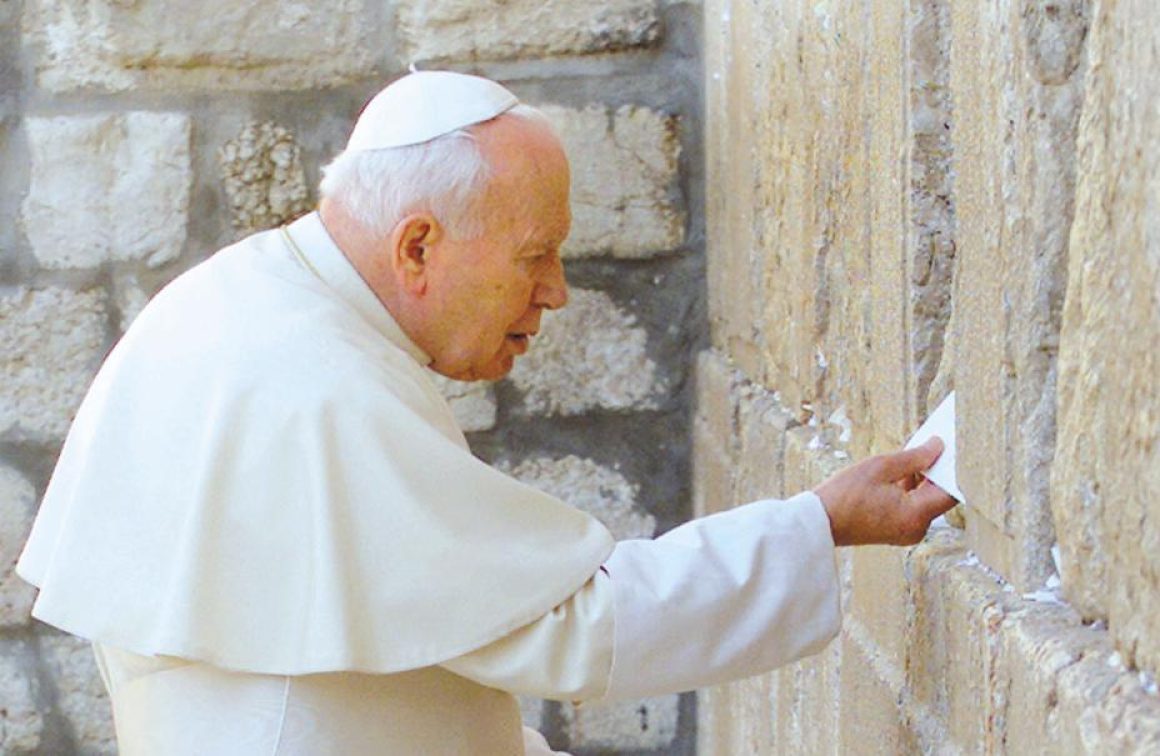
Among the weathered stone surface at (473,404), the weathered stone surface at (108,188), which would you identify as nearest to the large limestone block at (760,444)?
the weathered stone surface at (473,404)

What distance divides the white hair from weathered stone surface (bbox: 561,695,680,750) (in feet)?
6.87

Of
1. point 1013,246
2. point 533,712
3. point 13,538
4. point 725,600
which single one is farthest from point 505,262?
point 13,538

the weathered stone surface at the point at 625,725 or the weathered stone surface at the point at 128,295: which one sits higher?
the weathered stone surface at the point at 128,295

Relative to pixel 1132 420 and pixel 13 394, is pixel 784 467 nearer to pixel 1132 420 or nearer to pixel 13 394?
pixel 1132 420

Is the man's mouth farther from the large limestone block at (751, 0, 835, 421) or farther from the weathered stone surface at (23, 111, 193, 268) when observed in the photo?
the weathered stone surface at (23, 111, 193, 268)

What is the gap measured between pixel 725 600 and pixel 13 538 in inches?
106

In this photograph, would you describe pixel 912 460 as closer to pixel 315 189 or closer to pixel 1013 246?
pixel 1013 246

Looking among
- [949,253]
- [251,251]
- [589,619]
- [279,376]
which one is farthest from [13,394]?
[949,253]

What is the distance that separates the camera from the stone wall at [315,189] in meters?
4.08

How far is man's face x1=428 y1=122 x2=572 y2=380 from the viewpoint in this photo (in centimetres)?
237

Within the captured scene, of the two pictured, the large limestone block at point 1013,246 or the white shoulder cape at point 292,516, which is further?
the white shoulder cape at point 292,516

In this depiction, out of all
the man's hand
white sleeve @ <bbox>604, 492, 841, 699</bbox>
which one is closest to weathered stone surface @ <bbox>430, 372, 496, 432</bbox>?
white sleeve @ <bbox>604, 492, 841, 699</bbox>

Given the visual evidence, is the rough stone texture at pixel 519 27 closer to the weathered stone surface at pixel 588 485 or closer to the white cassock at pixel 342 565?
the weathered stone surface at pixel 588 485

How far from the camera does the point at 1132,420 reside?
1219 mm
